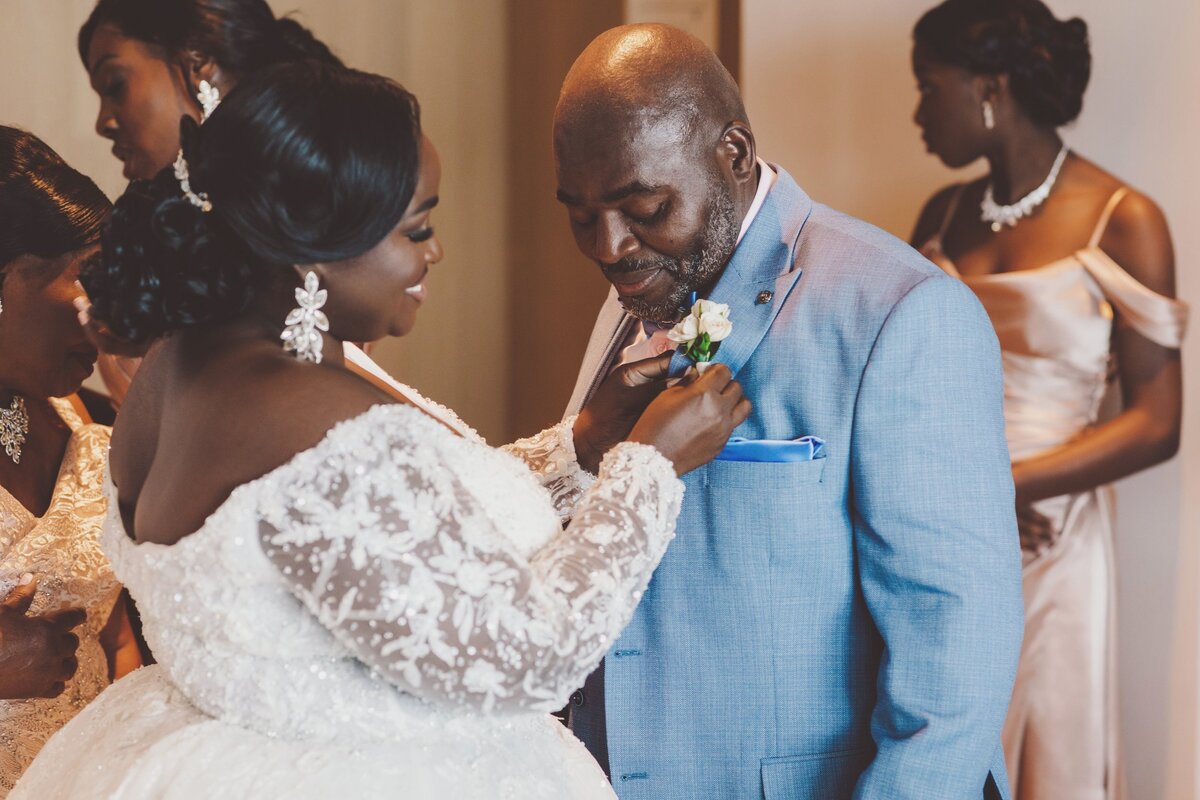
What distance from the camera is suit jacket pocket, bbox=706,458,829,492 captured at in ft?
6.08

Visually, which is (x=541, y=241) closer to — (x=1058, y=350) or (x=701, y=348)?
(x=1058, y=350)

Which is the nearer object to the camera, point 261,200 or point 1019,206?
point 261,200

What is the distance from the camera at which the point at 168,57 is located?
2.73 meters

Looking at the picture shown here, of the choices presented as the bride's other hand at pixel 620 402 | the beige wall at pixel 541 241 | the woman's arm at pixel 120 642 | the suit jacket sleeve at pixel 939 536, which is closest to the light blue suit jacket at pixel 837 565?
the suit jacket sleeve at pixel 939 536

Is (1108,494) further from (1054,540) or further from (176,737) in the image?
(176,737)

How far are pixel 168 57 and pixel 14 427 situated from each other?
82 cm

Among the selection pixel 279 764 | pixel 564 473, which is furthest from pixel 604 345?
pixel 279 764

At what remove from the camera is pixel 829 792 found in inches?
75.7

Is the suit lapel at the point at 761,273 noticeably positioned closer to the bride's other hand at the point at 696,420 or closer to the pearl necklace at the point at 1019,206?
the bride's other hand at the point at 696,420

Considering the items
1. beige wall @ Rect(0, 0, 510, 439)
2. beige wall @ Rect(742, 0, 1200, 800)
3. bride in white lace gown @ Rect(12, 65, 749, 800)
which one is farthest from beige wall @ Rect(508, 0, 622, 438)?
bride in white lace gown @ Rect(12, 65, 749, 800)

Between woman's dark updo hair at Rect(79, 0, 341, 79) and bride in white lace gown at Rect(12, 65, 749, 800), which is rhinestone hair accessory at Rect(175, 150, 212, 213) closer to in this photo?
bride in white lace gown at Rect(12, 65, 749, 800)

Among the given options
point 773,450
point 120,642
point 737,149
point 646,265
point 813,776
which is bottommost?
point 120,642

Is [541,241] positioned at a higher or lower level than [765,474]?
lower

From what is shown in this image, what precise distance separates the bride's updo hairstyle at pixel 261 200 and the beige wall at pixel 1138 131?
2796 mm
